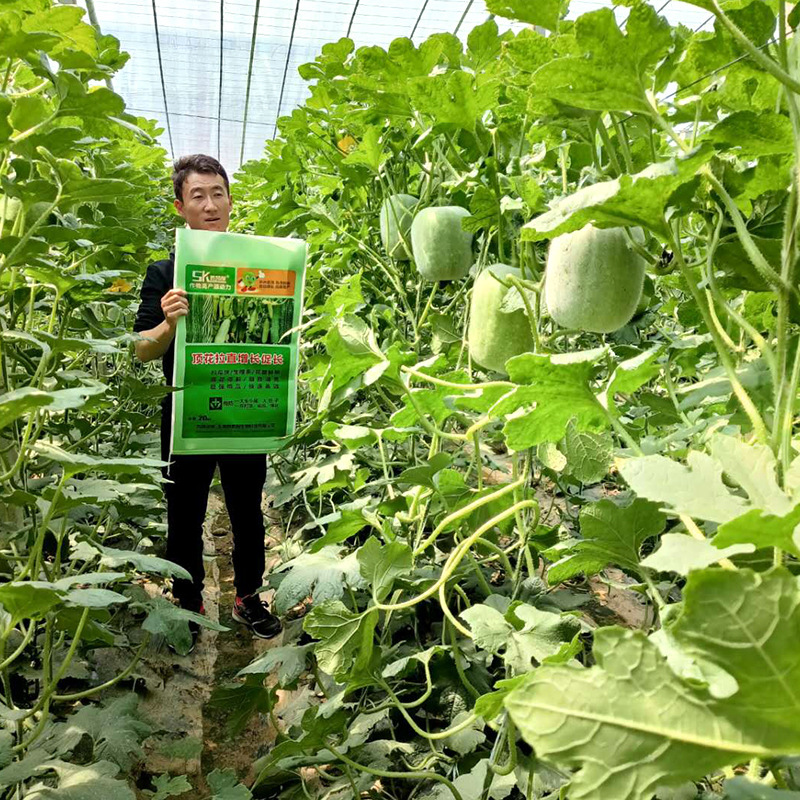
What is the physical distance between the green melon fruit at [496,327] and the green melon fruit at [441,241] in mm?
161

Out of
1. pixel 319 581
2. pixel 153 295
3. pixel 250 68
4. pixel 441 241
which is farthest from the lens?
pixel 250 68

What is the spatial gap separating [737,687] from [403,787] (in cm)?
104

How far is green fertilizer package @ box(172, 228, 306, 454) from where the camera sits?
5.35 feet

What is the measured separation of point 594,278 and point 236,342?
3.51 feet

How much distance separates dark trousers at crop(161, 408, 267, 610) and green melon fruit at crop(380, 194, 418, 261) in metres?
0.88

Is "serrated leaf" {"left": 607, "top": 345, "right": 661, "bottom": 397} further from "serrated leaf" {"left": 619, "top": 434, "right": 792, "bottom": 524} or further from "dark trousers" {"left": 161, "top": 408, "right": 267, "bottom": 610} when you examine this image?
"dark trousers" {"left": 161, "top": 408, "right": 267, "bottom": 610}

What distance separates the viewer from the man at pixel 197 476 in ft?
6.59

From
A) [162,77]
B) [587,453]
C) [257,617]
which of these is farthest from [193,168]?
[162,77]

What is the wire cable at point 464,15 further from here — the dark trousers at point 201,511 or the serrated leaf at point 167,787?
the serrated leaf at point 167,787

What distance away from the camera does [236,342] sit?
66.9 inches

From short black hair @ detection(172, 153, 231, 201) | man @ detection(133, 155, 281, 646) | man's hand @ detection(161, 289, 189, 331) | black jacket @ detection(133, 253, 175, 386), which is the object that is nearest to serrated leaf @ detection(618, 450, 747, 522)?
man's hand @ detection(161, 289, 189, 331)

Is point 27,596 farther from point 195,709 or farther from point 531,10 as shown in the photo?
point 195,709

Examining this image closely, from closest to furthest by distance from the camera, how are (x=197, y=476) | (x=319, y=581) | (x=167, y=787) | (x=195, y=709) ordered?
(x=319, y=581)
(x=167, y=787)
(x=195, y=709)
(x=197, y=476)

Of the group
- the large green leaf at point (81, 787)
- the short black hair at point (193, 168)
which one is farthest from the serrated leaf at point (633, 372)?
the short black hair at point (193, 168)
